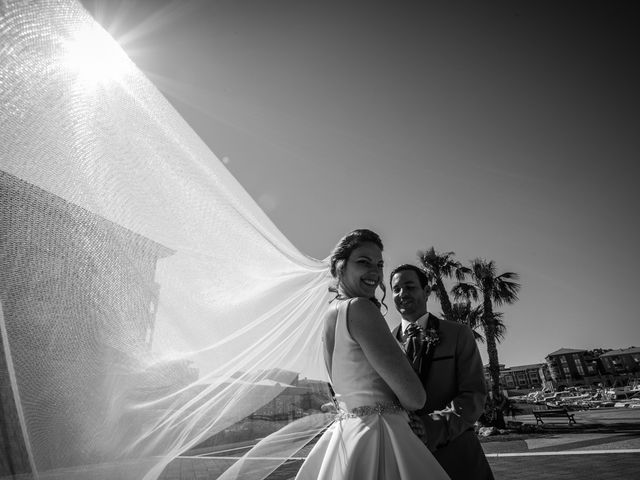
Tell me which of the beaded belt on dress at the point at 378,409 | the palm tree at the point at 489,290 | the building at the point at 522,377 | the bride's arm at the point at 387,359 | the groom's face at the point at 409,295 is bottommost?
the building at the point at 522,377

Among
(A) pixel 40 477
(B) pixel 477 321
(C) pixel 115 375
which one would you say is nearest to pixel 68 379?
(C) pixel 115 375

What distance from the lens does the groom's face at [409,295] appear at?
2.75m

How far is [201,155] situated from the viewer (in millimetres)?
2549

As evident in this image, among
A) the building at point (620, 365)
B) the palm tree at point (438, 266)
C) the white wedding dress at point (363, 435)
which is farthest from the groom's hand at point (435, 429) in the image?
the building at point (620, 365)

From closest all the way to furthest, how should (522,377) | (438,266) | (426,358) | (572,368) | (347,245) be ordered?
(347,245) < (426,358) < (438,266) < (572,368) < (522,377)

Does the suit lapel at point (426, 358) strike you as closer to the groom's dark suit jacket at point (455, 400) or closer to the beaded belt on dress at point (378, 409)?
the groom's dark suit jacket at point (455, 400)

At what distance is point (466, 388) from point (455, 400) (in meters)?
0.17

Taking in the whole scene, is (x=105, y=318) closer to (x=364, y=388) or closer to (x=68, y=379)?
(x=68, y=379)

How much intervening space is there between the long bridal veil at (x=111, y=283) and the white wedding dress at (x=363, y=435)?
2.77 feet

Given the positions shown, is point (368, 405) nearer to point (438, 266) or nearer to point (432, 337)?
point (432, 337)

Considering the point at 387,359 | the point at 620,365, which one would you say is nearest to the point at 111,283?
the point at 387,359

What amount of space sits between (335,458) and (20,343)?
4.65 feet

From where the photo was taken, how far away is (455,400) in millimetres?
2066

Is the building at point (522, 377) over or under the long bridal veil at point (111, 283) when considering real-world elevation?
under
